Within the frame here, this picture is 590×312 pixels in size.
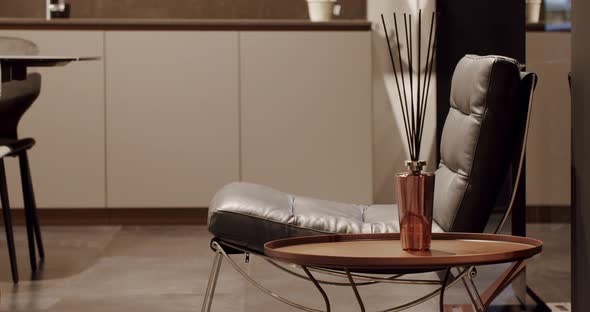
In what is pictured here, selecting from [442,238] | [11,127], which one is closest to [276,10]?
[11,127]

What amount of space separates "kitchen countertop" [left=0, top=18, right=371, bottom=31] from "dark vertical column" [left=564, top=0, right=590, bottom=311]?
347cm

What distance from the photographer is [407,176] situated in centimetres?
190

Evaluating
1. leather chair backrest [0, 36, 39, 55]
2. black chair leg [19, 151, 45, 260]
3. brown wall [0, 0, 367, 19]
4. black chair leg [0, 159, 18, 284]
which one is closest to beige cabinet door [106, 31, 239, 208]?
brown wall [0, 0, 367, 19]

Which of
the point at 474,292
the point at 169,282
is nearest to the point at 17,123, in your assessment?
the point at 169,282

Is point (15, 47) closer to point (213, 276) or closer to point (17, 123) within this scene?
point (17, 123)

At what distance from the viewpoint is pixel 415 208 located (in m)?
1.90

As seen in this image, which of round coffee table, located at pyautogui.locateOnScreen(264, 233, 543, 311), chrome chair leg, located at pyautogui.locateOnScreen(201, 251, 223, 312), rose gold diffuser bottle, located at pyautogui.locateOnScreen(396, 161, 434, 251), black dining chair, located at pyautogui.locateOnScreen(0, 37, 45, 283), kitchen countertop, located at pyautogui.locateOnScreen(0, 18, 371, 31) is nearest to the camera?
round coffee table, located at pyautogui.locateOnScreen(264, 233, 543, 311)

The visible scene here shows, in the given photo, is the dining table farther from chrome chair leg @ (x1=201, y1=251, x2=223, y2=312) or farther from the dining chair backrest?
chrome chair leg @ (x1=201, y1=251, x2=223, y2=312)

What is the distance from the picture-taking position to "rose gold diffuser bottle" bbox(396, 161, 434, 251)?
74.7 inches

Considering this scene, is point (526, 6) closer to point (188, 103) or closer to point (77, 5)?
point (188, 103)

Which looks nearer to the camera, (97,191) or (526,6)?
(526,6)

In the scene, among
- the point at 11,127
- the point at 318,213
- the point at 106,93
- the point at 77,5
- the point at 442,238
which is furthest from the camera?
the point at 77,5

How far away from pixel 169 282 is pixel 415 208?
212 cm

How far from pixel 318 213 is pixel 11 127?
76.6 inches
